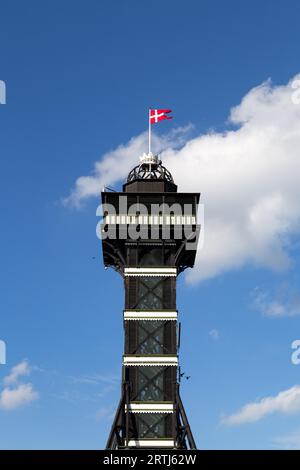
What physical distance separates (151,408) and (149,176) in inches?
1167

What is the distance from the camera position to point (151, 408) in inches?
3214

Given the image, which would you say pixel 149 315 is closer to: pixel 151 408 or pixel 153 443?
pixel 151 408

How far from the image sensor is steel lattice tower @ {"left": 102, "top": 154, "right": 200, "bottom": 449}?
81.2m

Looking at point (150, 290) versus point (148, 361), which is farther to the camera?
point (150, 290)

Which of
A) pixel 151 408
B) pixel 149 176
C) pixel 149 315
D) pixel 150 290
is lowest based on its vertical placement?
pixel 151 408

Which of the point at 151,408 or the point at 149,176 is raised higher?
the point at 149,176

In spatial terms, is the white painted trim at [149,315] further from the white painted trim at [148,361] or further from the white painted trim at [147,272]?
the white painted trim at [148,361]

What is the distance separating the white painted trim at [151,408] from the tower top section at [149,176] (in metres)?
26.6

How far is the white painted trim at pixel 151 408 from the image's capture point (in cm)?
8162

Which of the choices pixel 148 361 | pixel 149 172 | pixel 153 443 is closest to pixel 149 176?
pixel 149 172

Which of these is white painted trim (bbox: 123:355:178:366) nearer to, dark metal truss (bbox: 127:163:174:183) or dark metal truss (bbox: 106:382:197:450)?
dark metal truss (bbox: 106:382:197:450)

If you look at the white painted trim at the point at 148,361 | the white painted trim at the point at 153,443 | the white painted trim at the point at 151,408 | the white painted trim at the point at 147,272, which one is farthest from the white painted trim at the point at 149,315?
the white painted trim at the point at 153,443
